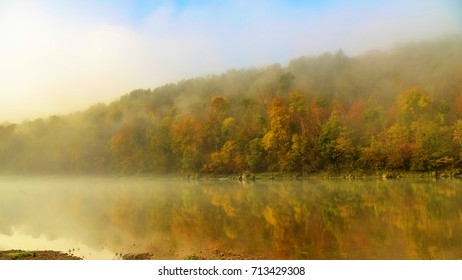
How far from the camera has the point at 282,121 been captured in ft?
55.1

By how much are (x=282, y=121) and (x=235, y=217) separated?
5.05 m

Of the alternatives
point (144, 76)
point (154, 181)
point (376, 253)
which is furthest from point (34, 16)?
point (376, 253)

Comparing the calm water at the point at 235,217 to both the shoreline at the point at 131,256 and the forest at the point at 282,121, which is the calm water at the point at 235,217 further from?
the forest at the point at 282,121

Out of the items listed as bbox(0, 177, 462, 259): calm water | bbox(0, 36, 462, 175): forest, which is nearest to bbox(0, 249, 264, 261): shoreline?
bbox(0, 177, 462, 259): calm water

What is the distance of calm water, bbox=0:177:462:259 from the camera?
9.82m

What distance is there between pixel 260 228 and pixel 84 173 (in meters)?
8.32

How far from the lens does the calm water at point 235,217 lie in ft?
32.2

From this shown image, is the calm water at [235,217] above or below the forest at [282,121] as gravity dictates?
below

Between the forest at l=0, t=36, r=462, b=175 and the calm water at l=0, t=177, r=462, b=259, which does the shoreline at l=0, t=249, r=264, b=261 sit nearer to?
the calm water at l=0, t=177, r=462, b=259

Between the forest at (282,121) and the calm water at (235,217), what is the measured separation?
2.94 feet

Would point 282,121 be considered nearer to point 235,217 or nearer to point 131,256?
point 235,217

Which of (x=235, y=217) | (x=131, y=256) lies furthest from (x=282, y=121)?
(x=131, y=256)

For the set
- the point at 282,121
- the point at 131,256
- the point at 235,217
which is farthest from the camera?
the point at 282,121

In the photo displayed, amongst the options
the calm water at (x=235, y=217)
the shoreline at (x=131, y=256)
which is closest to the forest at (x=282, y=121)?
the calm water at (x=235, y=217)
